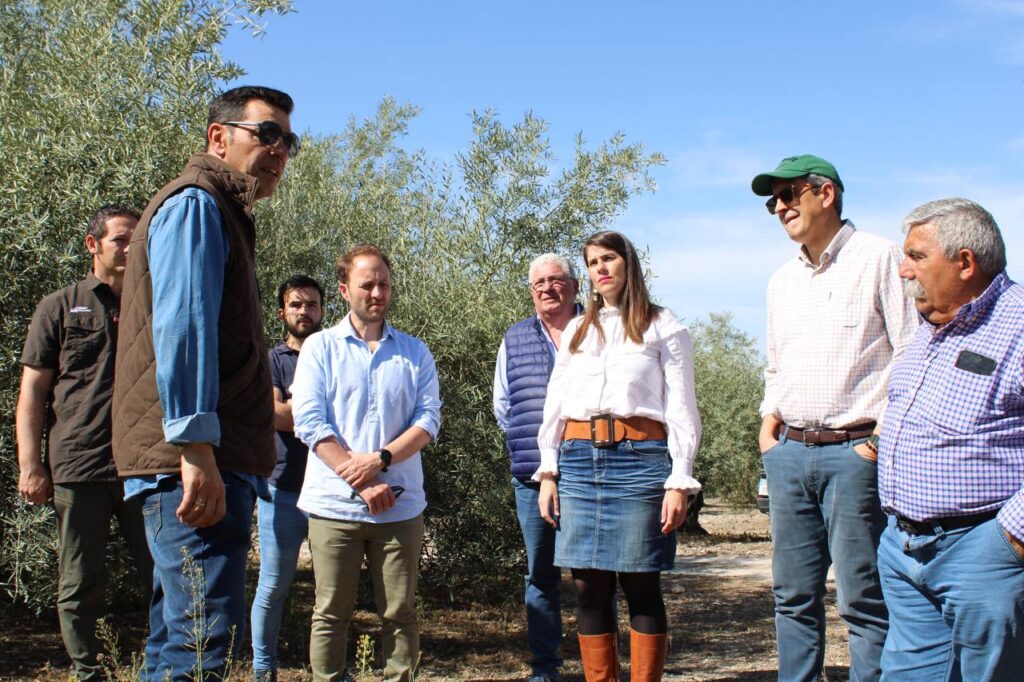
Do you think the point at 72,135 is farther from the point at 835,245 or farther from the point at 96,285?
the point at 835,245

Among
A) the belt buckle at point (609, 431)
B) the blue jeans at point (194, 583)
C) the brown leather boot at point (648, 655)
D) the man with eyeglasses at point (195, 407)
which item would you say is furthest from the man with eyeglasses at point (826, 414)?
the blue jeans at point (194, 583)

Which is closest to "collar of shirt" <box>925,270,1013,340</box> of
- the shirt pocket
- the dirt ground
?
the dirt ground

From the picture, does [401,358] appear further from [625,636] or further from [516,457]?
[625,636]

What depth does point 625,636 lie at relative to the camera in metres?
7.17

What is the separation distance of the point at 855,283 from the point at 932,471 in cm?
105

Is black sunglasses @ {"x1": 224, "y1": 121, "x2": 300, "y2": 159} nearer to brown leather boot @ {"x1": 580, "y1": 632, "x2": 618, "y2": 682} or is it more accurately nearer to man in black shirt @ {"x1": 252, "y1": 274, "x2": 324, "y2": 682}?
man in black shirt @ {"x1": 252, "y1": 274, "x2": 324, "y2": 682}

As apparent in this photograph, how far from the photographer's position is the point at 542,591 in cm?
523

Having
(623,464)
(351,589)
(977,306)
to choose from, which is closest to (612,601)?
(623,464)

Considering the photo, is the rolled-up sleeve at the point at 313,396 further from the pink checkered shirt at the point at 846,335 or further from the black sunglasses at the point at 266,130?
the pink checkered shirt at the point at 846,335

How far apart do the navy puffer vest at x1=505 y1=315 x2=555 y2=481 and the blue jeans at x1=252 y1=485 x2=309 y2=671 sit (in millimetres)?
1264

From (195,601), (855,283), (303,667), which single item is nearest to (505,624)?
(303,667)

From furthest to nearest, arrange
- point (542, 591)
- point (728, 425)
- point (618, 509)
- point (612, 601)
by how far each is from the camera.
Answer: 1. point (728, 425)
2. point (542, 591)
3. point (612, 601)
4. point (618, 509)

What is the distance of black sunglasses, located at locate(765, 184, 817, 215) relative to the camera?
3950 mm

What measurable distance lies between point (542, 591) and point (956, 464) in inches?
110
